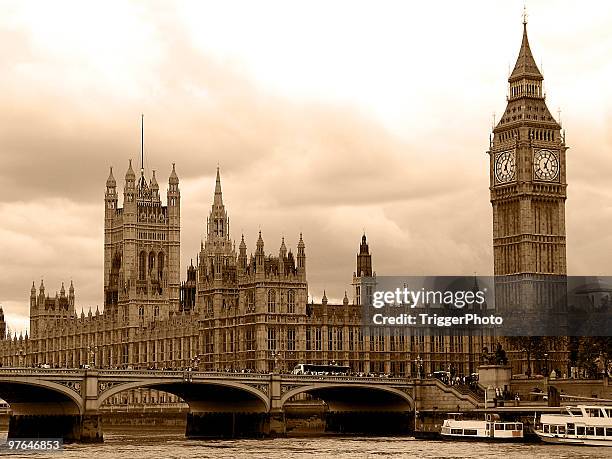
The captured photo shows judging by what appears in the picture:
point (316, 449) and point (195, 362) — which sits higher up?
point (195, 362)

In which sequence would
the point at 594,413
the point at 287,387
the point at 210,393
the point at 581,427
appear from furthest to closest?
the point at 210,393, the point at 287,387, the point at 594,413, the point at 581,427

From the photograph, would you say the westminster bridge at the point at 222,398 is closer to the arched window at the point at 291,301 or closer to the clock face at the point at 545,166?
the arched window at the point at 291,301

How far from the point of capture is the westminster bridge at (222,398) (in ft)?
354

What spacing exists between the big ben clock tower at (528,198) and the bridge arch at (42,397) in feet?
180

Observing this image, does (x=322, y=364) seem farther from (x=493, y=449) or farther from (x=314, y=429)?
(x=493, y=449)

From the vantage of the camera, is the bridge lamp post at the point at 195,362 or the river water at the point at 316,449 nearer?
the river water at the point at 316,449

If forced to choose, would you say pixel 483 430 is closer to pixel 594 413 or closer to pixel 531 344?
pixel 594 413

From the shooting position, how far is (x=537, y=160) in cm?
15750

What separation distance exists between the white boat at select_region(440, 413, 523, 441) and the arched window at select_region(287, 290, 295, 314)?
A: 39.7 m

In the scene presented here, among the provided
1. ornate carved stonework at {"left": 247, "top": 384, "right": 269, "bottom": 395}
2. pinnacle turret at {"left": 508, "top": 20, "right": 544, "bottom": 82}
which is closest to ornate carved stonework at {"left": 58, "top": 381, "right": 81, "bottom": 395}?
ornate carved stonework at {"left": 247, "top": 384, "right": 269, "bottom": 395}

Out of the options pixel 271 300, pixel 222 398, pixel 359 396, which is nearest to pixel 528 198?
pixel 271 300

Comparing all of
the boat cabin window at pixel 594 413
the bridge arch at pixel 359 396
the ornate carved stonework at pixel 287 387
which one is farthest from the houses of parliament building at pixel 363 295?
the boat cabin window at pixel 594 413

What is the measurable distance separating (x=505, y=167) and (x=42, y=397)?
6240 cm

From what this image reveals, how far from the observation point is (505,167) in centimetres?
15900
